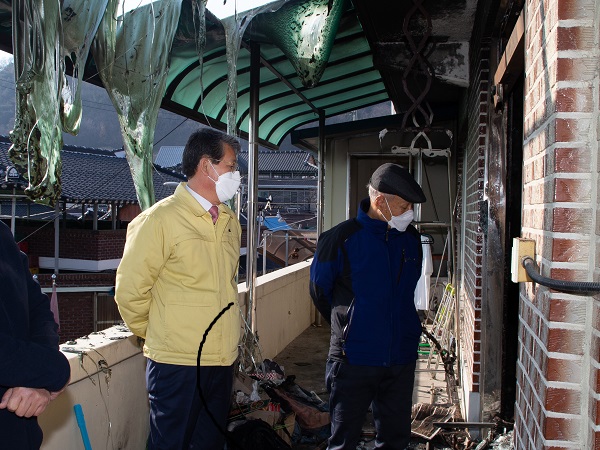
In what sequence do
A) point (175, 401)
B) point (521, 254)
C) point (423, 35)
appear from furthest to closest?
point (423, 35) < point (175, 401) < point (521, 254)

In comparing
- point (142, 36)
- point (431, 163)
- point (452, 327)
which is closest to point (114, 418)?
point (142, 36)

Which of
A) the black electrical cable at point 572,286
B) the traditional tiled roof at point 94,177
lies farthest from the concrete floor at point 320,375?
the traditional tiled roof at point 94,177

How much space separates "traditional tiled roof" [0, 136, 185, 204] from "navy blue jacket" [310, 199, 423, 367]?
15.2 metres

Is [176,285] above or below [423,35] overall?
below

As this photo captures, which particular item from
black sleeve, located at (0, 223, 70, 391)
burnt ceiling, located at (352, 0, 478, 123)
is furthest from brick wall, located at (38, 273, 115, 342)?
black sleeve, located at (0, 223, 70, 391)

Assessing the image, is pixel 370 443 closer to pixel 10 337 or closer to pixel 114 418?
pixel 114 418

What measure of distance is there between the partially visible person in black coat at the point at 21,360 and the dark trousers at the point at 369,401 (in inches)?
61.1

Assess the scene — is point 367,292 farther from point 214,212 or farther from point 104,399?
point 104,399

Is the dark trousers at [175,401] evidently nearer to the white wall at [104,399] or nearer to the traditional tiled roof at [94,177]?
the white wall at [104,399]

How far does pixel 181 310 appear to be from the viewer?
2740 mm

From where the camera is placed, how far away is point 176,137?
50.4 metres

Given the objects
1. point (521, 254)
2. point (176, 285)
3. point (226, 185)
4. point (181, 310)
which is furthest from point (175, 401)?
point (521, 254)

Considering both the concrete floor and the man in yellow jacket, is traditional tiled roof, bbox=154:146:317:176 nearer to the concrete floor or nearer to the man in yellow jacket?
the concrete floor

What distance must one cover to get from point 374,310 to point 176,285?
1020mm
